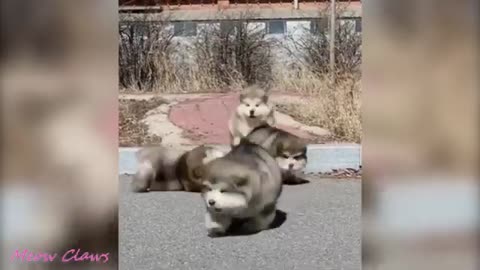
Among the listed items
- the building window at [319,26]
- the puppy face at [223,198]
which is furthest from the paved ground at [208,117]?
the building window at [319,26]

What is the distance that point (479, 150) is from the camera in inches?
71.6

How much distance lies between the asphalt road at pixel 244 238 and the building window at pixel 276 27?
385 mm

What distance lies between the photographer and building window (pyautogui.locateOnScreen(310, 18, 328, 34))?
6.15ft

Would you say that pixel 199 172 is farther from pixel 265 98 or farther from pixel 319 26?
pixel 319 26

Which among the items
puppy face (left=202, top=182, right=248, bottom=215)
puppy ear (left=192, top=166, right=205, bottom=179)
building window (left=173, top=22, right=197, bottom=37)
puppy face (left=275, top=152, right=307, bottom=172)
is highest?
building window (left=173, top=22, right=197, bottom=37)

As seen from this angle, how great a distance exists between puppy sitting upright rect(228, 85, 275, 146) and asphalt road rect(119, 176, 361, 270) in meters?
0.17

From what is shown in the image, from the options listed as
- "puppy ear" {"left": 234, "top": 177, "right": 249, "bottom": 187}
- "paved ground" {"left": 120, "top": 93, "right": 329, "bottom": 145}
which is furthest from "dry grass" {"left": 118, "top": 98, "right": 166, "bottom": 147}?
"puppy ear" {"left": 234, "top": 177, "right": 249, "bottom": 187}

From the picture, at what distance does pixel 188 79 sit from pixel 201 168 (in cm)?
22

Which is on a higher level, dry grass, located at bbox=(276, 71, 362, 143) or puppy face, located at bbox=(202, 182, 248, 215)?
dry grass, located at bbox=(276, 71, 362, 143)

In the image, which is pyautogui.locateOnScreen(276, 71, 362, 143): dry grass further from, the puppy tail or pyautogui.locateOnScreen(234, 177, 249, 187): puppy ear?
the puppy tail

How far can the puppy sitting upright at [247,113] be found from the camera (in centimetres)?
185

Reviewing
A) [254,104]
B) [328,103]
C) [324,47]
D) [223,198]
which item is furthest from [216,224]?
[324,47]

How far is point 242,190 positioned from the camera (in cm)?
186

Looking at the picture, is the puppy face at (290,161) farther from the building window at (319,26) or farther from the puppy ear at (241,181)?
the building window at (319,26)
